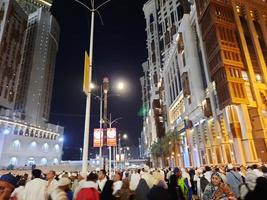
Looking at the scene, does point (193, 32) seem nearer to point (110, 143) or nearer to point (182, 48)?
point (182, 48)

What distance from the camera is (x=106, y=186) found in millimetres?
5820

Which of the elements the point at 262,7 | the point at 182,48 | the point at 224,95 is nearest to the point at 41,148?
the point at 182,48

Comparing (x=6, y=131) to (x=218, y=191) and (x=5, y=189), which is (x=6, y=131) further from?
(x=218, y=191)

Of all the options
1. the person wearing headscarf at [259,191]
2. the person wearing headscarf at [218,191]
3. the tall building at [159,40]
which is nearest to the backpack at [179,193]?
the person wearing headscarf at [218,191]

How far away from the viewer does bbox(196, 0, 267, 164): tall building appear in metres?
32.7

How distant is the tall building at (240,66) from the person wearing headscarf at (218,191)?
98.7 ft

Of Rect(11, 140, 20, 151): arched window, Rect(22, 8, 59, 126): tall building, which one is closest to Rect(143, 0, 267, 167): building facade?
Rect(11, 140, 20, 151): arched window

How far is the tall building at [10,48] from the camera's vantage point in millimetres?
63719

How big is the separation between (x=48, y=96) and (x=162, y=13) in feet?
209

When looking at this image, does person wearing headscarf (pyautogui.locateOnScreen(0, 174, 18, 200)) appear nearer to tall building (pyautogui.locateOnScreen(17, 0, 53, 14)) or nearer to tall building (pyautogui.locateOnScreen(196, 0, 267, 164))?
tall building (pyautogui.locateOnScreen(196, 0, 267, 164))

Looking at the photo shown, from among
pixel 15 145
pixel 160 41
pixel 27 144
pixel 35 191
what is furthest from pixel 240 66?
pixel 27 144

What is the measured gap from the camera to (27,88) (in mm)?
88625

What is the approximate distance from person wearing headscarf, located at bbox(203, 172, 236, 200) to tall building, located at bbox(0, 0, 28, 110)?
236 ft

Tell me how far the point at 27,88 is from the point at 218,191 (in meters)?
96.3
